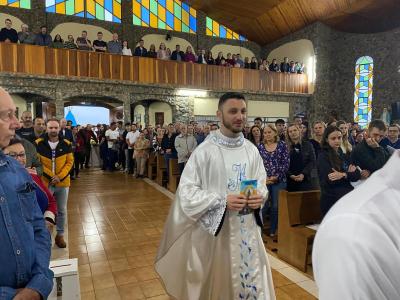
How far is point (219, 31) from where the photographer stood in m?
19.3

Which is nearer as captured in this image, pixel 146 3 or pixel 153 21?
pixel 146 3

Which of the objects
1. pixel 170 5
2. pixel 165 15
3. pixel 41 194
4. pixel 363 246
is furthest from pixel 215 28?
pixel 363 246

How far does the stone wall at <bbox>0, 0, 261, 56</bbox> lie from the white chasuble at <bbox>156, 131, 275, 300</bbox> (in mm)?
15492

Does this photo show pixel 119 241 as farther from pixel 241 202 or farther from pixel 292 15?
pixel 292 15

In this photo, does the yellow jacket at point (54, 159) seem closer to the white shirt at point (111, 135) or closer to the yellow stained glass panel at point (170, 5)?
the white shirt at point (111, 135)

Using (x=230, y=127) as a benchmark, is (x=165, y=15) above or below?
above

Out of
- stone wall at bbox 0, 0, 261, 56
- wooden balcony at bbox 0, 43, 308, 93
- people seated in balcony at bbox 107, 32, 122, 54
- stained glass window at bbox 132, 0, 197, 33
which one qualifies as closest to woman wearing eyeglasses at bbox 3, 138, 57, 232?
wooden balcony at bbox 0, 43, 308, 93

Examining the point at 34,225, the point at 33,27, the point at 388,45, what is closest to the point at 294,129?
the point at 34,225

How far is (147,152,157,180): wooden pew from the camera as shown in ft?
33.6

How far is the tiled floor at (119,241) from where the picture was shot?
3.34 metres

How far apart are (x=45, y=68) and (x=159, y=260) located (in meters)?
11.2

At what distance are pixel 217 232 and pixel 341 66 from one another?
56.1 feet

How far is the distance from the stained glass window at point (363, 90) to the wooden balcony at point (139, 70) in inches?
99.2

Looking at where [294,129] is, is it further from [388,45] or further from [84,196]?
[388,45]
